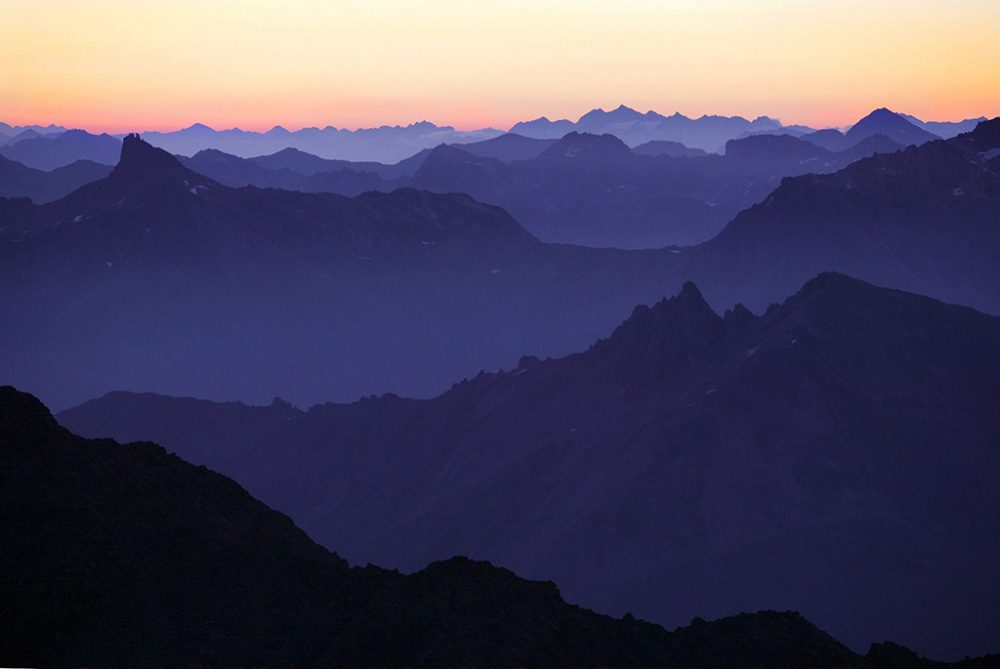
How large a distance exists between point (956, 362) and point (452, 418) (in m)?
73.1

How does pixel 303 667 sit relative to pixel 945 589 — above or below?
above

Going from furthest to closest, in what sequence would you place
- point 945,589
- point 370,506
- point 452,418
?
point 452,418
point 370,506
point 945,589

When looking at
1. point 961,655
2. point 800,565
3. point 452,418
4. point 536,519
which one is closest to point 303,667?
point 961,655

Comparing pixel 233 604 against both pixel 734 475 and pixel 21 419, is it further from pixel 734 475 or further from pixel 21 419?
pixel 734 475

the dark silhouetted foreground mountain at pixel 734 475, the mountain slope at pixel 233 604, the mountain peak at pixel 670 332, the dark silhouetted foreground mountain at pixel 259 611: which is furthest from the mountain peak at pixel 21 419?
the mountain peak at pixel 670 332

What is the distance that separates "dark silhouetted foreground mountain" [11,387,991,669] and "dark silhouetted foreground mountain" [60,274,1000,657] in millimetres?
80712

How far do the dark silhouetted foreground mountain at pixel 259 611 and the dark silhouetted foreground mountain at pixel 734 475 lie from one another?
8071cm

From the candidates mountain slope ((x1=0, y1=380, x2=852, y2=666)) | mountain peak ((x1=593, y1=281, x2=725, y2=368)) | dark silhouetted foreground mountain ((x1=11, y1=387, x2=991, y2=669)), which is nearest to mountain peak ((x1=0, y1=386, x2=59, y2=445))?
mountain slope ((x1=0, y1=380, x2=852, y2=666))

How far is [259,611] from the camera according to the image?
5169 cm

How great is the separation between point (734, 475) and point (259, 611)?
107 meters

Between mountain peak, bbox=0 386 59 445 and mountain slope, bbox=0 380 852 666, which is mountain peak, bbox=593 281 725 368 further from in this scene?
mountain peak, bbox=0 386 59 445

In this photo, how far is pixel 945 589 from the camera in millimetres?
133000

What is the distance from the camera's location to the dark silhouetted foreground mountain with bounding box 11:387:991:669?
4909cm

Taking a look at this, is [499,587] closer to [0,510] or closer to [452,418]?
[0,510]
